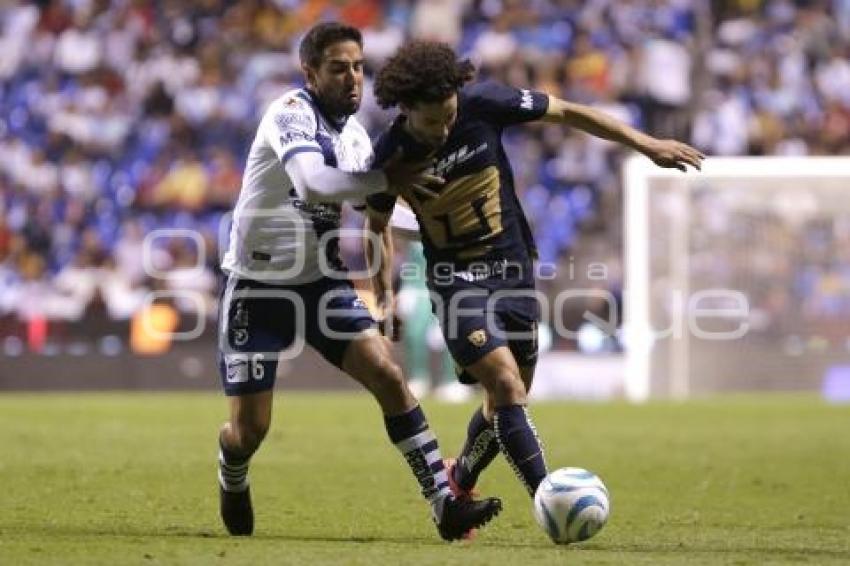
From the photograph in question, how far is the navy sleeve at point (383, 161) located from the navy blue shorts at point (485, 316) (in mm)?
409

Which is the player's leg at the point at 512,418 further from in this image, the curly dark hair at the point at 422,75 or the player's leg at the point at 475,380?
the curly dark hair at the point at 422,75

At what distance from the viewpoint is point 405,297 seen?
21.3 meters

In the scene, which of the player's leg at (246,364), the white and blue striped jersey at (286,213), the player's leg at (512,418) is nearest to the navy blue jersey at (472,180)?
the white and blue striped jersey at (286,213)

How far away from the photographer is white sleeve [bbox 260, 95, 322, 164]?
752 cm

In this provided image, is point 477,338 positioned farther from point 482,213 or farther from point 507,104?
point 507,104

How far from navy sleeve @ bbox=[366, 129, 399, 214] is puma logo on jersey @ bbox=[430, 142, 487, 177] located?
216mm

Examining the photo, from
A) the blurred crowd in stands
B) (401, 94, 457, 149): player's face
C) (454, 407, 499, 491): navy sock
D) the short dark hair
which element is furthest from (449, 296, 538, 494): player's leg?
the blurred crowd in stands

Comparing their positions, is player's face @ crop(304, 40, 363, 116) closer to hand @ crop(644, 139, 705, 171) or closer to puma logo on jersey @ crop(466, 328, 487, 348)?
puma logo on jersey @ crop(466, 328, 487, 348)

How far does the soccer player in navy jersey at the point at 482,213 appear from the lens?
7543 millimetres

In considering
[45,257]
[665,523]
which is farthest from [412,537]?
[45,257]

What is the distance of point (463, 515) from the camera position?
25.1 ft

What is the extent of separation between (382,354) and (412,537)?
2.92 ft

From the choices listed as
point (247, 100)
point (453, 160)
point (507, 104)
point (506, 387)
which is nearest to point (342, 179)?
point (453, 160)

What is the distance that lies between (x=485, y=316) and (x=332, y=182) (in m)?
0.94
